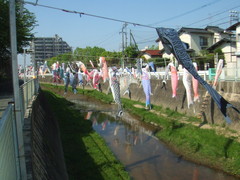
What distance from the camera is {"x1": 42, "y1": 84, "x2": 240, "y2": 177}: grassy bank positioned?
1109cm

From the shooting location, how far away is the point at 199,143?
42.9ft

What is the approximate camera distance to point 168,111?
2067cm

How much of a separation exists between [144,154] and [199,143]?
111 inches

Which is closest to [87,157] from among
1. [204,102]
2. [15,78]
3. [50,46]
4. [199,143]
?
[199,143]

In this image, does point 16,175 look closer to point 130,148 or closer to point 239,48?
point 130,148

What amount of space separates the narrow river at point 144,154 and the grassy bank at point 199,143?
16.2 inches

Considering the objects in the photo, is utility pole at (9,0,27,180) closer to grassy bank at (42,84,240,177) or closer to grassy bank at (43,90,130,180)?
grassy bank at (43,90,130,180)

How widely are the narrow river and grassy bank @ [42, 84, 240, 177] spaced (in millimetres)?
412

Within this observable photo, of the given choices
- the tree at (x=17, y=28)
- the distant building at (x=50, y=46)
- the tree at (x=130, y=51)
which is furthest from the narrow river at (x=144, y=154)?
the distant building at (x=50, y=46)

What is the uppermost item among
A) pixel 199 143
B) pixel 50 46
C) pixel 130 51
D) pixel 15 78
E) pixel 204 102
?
pixel 50 46

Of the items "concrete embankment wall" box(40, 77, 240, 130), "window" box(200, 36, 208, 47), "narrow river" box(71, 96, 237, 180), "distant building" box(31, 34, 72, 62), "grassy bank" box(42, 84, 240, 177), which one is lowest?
"narrow river" box(71, 96, 237, 180)

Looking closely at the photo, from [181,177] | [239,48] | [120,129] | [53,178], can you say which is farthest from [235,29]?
[53,178]

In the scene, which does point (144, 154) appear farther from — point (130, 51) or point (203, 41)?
point (203, 41)

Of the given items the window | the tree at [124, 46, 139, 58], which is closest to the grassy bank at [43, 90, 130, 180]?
the tree at [124, 46, 139, 58]
